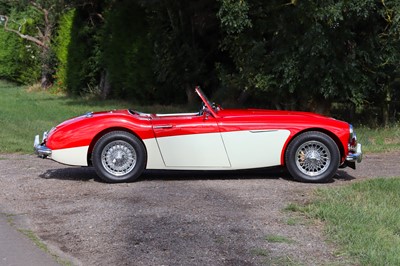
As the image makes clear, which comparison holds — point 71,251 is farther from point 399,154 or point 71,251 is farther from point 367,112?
point 367,112

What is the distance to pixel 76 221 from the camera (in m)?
7.60

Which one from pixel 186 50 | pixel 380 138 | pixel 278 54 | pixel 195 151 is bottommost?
pixel 380 138

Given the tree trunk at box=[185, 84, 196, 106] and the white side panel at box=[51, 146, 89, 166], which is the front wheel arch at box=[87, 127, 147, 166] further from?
the tree trunk at box=[185, 84, 196, 106]

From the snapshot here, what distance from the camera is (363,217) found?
24.2 feet

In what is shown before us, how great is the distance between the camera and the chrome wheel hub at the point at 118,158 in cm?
984

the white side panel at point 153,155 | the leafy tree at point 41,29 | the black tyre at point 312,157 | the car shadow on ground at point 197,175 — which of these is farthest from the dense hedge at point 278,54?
the leafy tree at point 41,29

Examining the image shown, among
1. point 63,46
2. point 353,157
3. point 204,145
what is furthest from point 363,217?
point 63,46

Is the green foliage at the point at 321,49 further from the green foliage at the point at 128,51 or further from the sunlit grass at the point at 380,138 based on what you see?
the green foliage at the point at 128,51

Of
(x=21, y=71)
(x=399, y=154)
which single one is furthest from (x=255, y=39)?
(x=21, y=71)

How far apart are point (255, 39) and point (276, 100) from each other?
5.29 ft

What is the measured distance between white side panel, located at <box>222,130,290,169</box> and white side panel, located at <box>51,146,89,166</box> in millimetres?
1831

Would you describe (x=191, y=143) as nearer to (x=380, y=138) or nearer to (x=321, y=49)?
(x=321, y=49)

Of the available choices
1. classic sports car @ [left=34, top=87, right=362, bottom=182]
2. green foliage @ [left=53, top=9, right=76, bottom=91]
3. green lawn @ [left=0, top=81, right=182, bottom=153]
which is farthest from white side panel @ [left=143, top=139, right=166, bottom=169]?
green foliage @ [left=53, top=9, right=76, bottom=91]

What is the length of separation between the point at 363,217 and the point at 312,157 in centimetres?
258
